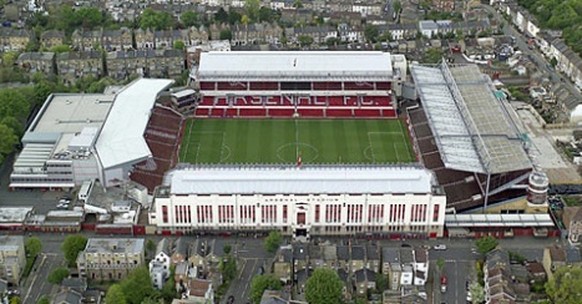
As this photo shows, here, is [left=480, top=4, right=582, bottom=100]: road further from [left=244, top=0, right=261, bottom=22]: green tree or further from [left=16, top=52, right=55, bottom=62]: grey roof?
[left=16, top=52, right=55, bottom=62]: grey roof

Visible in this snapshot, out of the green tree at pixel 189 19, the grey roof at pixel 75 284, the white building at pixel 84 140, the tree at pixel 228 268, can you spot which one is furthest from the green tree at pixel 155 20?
the grey roof at pixel 75 284

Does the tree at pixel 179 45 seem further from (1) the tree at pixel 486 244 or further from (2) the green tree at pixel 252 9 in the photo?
(1) the tree at pixel 486 244

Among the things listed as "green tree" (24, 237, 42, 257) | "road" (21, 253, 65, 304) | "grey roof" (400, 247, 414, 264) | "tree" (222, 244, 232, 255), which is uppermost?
"grey roof" (400, 247, 414, 264)

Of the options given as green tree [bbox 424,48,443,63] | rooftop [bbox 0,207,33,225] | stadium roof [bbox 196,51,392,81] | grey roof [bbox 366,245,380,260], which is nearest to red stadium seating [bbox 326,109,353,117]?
stadium roof [bbox 196,51,392,81]

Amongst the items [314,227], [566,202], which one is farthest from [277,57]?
[566,202]

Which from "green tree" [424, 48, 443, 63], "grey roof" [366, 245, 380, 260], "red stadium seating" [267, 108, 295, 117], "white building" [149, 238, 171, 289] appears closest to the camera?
"white building" [149, 238, 171, 289]

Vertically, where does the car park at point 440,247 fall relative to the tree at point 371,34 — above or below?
below

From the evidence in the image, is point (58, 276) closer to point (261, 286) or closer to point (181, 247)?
point (181, 247)
